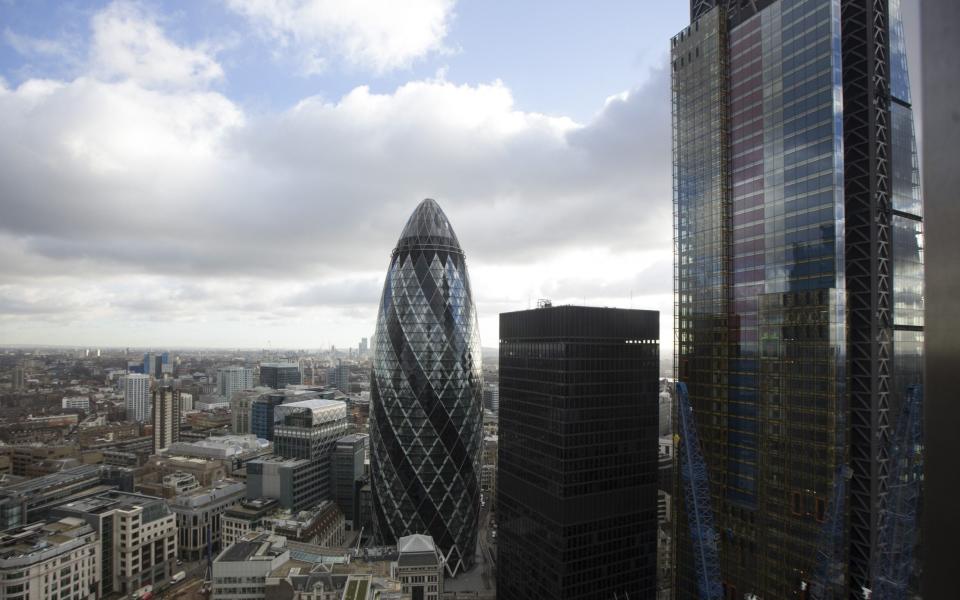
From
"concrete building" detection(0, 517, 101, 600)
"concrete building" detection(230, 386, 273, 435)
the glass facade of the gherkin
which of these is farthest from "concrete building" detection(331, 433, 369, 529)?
"concrete building" detection(230, 386, 273, 435)

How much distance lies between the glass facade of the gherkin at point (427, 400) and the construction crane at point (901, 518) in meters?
54.3

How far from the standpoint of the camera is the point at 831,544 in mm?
47750

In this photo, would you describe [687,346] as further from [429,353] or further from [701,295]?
[429,353]

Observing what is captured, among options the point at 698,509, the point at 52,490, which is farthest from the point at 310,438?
the point at 698,509

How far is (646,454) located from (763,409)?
14.4 m

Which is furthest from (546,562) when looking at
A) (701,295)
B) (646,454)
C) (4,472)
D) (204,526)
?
(4,472)

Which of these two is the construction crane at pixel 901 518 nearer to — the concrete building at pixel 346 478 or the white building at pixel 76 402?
the concrete building at pixel 346 478

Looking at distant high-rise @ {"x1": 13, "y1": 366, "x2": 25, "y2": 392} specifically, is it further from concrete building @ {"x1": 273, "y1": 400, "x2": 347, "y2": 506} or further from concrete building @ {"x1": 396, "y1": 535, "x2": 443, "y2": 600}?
concrete building @ {"x1": 396, "y1": 535, "x2": 443, "y2": 600}

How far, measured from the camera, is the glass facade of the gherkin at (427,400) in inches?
3337

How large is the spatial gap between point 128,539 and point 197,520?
665 inches

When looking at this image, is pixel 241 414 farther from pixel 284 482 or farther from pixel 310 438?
pixel 284 482

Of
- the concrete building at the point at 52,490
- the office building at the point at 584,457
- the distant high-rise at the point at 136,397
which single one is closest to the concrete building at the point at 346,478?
the concrete building at the point at 52,490

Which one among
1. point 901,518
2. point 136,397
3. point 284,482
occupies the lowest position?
point 284,482

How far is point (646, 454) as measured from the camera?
64.9 metres
